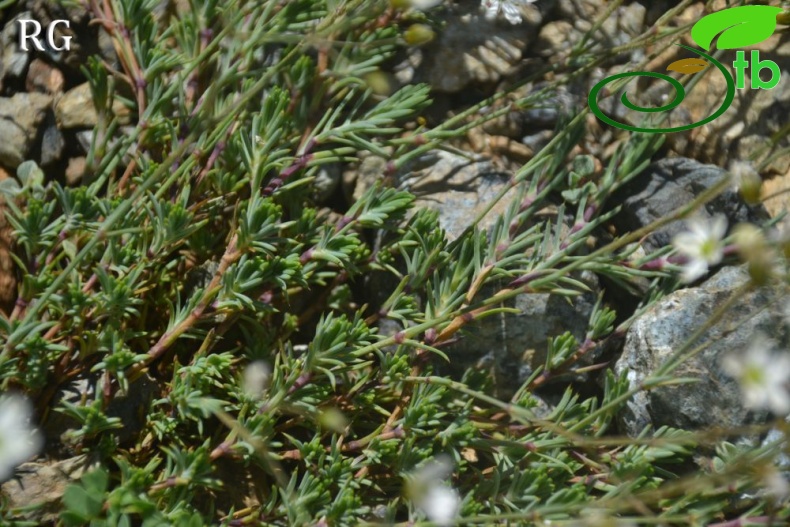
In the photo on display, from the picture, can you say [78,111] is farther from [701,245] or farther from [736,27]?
Answer: [736,27]

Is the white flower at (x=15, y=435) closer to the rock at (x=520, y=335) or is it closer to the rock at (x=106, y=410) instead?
the rock at (x=106, y=410)

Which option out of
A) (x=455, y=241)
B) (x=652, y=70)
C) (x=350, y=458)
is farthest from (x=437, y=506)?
(x=652, y=70)

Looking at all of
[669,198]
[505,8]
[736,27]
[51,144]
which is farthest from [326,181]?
[736,27]

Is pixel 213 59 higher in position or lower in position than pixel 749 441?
higher

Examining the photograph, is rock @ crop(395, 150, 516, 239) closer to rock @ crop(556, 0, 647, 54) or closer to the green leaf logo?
rock @ crop(556, 0, 647, 54)

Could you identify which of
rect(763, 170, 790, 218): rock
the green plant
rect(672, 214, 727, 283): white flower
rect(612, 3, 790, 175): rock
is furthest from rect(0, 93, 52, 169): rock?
rect(763, 170, 790, 218): rock

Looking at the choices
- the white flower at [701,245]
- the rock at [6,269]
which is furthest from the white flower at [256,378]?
the white flower at [701,245]

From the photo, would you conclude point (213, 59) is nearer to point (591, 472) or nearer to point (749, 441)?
point (591, 472)
